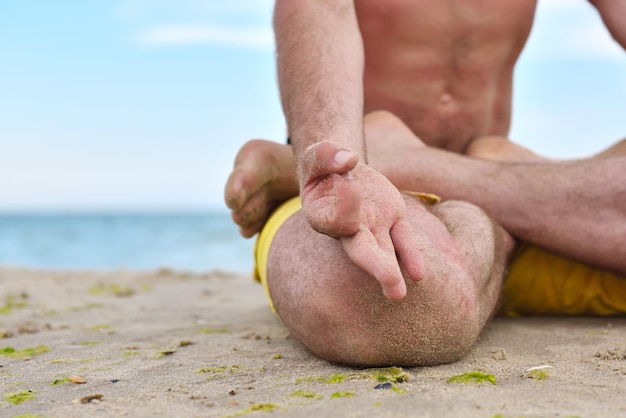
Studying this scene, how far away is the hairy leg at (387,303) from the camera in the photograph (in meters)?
1.18

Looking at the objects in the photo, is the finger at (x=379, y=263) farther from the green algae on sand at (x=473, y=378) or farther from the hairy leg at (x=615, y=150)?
the hairy leg at (x=615, y=150)

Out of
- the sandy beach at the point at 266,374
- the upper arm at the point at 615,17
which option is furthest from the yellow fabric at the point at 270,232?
the upper arm at the point at 615,17

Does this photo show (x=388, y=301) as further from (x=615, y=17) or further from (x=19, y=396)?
(x=615, y=17)

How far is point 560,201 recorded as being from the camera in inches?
66.3

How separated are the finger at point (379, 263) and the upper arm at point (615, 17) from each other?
4.84 feet

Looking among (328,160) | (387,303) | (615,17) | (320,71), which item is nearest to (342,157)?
(328,160)

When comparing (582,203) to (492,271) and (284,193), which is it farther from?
(284,193)

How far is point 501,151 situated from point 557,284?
46 centimetres

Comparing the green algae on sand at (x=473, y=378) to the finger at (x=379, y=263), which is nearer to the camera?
the finger at (x=379, y=263)

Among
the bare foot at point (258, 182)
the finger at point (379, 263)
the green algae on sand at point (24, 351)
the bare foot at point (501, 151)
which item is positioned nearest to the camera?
the finger at point (379, 263)

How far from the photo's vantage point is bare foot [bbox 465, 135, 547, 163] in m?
2.05

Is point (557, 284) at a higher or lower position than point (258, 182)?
lower

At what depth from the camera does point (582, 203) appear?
1674 mm

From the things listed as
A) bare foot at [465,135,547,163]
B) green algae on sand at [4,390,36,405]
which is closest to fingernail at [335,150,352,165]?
green algae on sand at [4,390,36,405]
